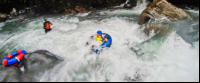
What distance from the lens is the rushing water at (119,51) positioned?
12.0 feet

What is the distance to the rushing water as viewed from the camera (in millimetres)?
3650

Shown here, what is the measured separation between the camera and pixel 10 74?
352 centimetres

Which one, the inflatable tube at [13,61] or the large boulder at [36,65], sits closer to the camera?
the large boulder at [36,65]

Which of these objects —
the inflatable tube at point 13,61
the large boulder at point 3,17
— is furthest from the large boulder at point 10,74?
the large boulder at point 3,17

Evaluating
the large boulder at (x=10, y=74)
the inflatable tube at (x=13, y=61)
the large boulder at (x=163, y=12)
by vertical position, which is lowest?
the large boulder at (x=10, y=74)

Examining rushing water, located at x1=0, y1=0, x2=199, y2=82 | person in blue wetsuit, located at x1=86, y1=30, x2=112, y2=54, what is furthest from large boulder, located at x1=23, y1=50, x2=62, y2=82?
person in blue wetsuit, located at x1=86, y1=30, x2=112, y2=54

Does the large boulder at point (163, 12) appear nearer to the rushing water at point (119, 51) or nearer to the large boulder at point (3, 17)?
the rushing water at point (119, 51)

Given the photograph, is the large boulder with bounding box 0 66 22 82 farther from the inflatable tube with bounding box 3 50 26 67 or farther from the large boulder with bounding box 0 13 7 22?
the large boulder with bounding box 0 13 7 22

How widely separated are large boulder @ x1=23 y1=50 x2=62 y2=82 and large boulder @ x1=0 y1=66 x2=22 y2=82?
20 cm

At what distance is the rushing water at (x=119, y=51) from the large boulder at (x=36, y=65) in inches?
7.1

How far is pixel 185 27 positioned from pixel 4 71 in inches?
277

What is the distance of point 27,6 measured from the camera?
34.7 ft

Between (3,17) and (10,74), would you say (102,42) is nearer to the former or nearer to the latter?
(10,74)

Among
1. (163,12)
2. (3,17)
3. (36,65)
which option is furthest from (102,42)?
(3,17)
